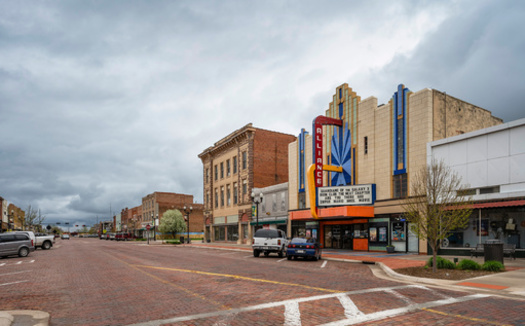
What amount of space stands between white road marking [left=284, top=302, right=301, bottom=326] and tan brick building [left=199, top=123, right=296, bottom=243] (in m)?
36.9

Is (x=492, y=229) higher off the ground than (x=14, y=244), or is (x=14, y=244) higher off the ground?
(x=492, y=229)

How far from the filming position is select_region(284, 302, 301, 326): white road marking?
23.8 feet

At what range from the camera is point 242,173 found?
4806 centimetres

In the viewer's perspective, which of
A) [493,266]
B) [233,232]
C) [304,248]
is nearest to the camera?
[493,266]

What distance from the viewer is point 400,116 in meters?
27.4

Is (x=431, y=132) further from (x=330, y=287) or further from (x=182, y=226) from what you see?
(x=182, y=226)

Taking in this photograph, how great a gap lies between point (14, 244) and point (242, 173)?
2582 centimetres

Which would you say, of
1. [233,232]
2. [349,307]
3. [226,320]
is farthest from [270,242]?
[233,232]

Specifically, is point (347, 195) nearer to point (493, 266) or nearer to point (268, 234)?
point (268, 234)

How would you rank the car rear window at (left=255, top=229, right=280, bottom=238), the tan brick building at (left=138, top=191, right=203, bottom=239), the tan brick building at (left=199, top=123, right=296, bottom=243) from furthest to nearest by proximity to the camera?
the tan brick building at (left=138, top=191, right=203, bottom=239)
the tan brick building at (left=199, top=123, right=296, bottom=243)
the car rear window at (left=255, top=229, right=280, bottom=238)

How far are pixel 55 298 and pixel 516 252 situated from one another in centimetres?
2074

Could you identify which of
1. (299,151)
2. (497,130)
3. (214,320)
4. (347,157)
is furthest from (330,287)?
(299,151)

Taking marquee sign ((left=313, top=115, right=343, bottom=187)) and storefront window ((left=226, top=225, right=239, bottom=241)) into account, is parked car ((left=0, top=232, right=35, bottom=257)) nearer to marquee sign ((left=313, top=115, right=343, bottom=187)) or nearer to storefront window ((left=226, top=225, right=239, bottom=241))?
marquee sign ((left=313, top=115, right=343, bottom=187))

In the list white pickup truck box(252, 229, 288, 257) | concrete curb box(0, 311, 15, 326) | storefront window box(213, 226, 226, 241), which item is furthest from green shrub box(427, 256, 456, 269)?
storefront window box(213, 226, 226, 241)
